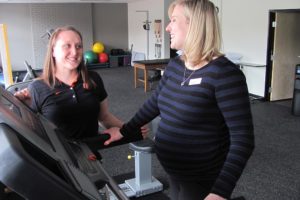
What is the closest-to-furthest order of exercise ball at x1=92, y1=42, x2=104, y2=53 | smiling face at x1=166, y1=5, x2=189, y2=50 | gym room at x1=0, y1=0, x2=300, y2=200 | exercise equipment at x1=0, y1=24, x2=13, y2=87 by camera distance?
1. gym room at x1=0, y1=0, x2=300, y2=200
2. smiling face at x1=166, y1=5, x2=189, y2=50
3. exercise equipment at x1=0, y1=24, x2=13, y2=87
4. exercise ball at x1=92, y1=42, x2=104, y2=53

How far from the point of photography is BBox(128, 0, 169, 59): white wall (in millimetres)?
10250

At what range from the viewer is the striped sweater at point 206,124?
43.2 inches

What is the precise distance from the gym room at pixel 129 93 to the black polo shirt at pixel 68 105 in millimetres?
242

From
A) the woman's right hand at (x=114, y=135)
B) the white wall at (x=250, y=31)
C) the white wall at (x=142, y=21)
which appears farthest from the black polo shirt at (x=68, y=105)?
the white wall at (x=142, y=21)

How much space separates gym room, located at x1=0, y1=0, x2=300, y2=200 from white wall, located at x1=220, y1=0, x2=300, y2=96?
0.02m

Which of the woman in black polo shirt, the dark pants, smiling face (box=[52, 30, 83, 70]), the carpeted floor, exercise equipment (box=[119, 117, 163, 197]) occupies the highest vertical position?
smiling face (box=[52, 30, 83, 70])

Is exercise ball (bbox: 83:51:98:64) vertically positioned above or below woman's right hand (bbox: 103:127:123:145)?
below

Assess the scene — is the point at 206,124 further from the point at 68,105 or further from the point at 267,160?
the point at 267,160

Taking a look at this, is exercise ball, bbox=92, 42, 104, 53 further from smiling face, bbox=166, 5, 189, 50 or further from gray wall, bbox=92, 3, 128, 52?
smiling face, bbox=166, 5, 189, 50

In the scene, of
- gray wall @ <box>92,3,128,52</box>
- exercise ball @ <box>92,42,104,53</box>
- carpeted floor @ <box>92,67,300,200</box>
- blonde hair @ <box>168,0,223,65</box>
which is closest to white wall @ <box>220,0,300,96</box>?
carpeted floor @ <box>92,67,300,200</box>

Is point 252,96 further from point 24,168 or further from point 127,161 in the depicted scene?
point 24,168

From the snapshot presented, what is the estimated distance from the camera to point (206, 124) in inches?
48.8

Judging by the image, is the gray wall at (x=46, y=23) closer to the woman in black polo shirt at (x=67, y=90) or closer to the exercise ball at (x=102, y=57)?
the exercise ball at (x=102, y=57)

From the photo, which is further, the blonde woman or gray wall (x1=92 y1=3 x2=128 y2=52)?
gray wall (x1=92 y1=3 x2=128 y2=52)
